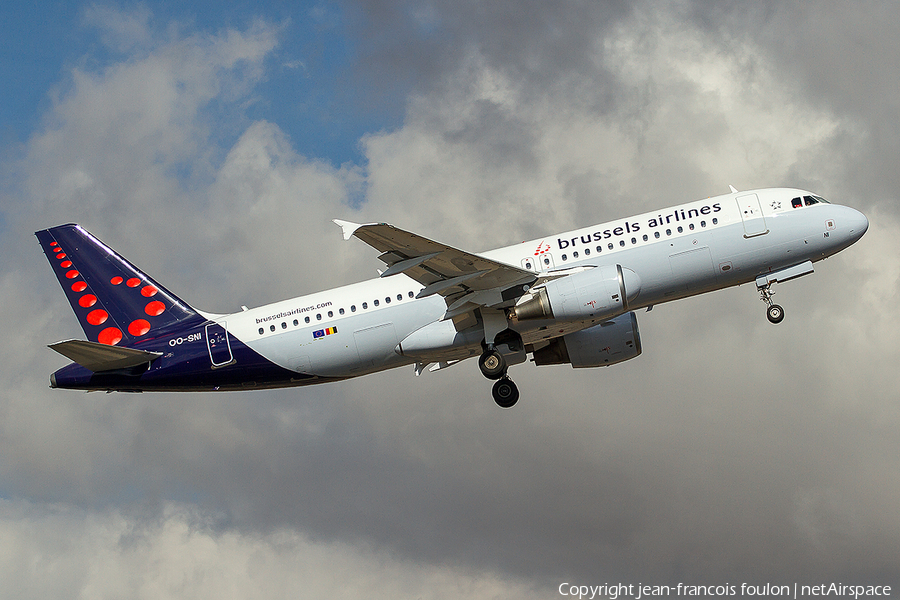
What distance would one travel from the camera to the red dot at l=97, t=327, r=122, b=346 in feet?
145

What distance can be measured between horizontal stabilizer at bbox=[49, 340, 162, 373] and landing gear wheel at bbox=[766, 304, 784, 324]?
25.4m

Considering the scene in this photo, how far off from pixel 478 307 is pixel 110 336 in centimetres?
1693

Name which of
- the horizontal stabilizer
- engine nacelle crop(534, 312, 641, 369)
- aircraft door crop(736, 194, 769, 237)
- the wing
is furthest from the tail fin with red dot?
aircraft door crop(736, 194, 769, 237)

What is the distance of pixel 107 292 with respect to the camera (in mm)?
45344

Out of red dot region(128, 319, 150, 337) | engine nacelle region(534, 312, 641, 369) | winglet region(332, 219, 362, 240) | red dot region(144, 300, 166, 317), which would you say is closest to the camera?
winglet region(332, 219, 362, 240)

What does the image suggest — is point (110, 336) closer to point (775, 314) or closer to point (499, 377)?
point (499, 377)

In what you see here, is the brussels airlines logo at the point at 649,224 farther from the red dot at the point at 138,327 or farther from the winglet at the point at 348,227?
the red dot at the point at 138,327

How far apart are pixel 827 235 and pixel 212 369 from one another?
84.2 feet

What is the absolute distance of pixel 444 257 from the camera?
37.0m

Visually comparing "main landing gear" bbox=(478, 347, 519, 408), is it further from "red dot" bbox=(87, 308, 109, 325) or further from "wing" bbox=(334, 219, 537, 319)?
"red dot" bbox=(87, 308, 109, 325)

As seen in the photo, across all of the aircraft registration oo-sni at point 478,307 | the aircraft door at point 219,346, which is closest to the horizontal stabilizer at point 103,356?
the aircraft registration oo-sni at point 478,307

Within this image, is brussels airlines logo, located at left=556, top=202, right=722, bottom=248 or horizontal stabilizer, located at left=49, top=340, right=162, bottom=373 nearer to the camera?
brussels airlines logo, located at left=556, top=202, right=722, bottom=248

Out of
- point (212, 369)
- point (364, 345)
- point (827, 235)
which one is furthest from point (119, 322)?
point (827, 235)

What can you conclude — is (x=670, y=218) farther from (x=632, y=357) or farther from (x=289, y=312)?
(x=289, y=312)
